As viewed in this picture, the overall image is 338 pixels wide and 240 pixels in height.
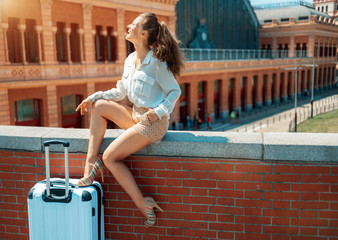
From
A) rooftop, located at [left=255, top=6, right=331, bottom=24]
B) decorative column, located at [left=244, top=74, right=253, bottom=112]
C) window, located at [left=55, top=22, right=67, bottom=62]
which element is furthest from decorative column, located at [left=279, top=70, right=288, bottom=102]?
window, located at [left=55, top=22, right=67, bottom=62]

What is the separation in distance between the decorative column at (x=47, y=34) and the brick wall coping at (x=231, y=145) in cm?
1963

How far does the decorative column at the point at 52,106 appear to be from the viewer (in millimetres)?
22734

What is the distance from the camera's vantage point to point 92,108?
3910 mm

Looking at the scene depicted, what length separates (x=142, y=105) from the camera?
3754 millimetres

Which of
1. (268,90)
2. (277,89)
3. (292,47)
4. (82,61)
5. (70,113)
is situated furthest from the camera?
(292,47)

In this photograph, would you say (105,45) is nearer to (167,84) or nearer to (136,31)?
(136,31)

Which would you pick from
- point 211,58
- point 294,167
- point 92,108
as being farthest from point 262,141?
point 211,58

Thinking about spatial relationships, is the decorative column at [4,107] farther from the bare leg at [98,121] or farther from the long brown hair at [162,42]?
the long brown hair at [162,42]

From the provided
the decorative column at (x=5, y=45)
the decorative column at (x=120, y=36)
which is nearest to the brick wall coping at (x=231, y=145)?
the decorative column at (x=5, y=45)

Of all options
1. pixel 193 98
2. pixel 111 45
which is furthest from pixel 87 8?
pixel 193 98

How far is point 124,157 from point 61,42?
2220 centimetres

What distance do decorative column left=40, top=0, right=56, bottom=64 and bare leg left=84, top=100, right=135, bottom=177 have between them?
20.1 meters

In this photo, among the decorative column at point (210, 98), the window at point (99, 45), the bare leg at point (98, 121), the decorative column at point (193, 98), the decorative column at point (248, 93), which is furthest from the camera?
the decorative column at point (248, 93)

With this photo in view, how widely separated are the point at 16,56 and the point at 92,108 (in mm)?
19508
